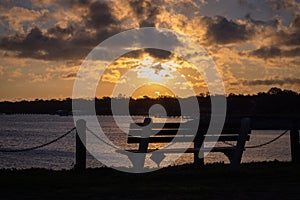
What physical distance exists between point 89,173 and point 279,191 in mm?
→ 4450

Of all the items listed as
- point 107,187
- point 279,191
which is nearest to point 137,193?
point 107,187

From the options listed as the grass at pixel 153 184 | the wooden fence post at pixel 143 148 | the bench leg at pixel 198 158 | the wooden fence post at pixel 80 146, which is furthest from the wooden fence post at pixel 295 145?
the wooden fence post at pixel 80 146

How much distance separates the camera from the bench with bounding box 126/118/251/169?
1136 centimetres

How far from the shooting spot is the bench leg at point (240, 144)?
11945 mm

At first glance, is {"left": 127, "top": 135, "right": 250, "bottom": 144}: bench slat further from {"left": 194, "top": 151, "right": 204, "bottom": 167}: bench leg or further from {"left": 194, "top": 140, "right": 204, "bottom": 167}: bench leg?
{"left": 194, "top": 151, "right": 204, "bottom": 167}: bench leg

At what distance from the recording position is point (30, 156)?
56281 millimetres

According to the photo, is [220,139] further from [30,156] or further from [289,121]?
[30,156]

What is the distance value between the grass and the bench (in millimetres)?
837

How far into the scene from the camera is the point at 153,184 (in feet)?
30.7

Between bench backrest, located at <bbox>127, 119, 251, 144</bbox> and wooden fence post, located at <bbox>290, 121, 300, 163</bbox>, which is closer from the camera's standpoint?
bench backrest, located at <bbox>127, 119, 251, 144</bbox>

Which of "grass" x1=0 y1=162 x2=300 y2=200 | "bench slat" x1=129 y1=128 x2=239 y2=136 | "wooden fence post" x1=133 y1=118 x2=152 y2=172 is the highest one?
"bench slat" x1=129 y1=128 x2=239 y2=136

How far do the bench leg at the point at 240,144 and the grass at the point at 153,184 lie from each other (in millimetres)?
482

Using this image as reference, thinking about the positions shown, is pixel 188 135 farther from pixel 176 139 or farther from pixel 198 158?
pixel 198 158

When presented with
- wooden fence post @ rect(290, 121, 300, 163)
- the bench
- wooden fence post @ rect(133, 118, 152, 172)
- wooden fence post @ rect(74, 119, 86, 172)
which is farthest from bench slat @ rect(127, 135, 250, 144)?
wooden fence post @ rect(290, 121, 300, 163)
